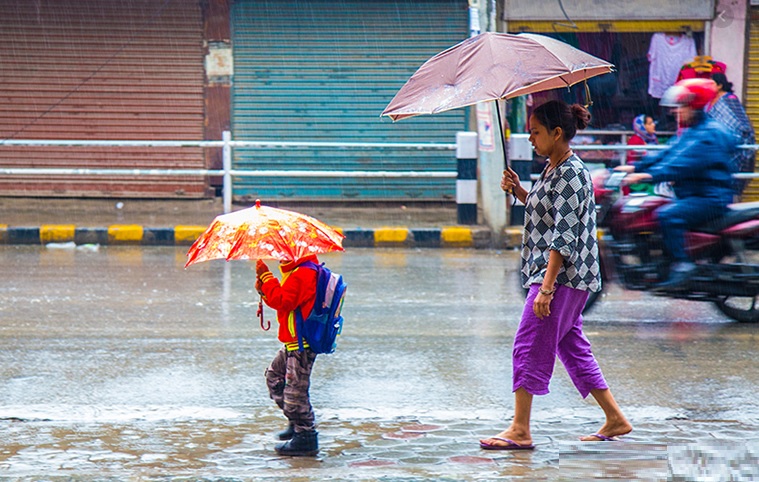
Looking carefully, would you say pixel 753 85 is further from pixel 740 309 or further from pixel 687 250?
pixel 687 250

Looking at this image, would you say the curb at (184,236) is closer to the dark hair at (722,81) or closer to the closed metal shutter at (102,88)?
the closed metal shutter at (102,88)

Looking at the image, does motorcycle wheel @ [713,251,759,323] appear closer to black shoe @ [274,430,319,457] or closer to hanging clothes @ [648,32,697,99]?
black shoe @ [274,430,319,457]

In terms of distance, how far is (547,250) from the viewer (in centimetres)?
448

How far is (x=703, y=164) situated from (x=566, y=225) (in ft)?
10.9

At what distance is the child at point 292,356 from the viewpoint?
4410 millimetres

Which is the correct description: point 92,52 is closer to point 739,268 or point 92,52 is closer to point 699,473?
point 739,268

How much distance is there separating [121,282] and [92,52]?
6.57 m

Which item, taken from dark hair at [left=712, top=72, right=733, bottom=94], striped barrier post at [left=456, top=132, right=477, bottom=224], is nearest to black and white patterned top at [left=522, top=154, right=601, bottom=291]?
striped barrier post at [left=456, top=132, right=477, bottom=224]

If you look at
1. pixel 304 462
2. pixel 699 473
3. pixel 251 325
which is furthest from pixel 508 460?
pixel 251 325

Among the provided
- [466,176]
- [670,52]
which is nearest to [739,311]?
[466,176]

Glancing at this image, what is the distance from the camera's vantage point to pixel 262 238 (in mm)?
4273

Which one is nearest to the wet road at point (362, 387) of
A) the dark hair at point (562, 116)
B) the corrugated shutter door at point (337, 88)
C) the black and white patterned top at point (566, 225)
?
the black and white patterned top at point (566, 225)

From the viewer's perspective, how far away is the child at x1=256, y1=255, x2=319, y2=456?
4410 millimetres

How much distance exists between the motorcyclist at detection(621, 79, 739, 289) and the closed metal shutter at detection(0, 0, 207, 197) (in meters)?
8.99
